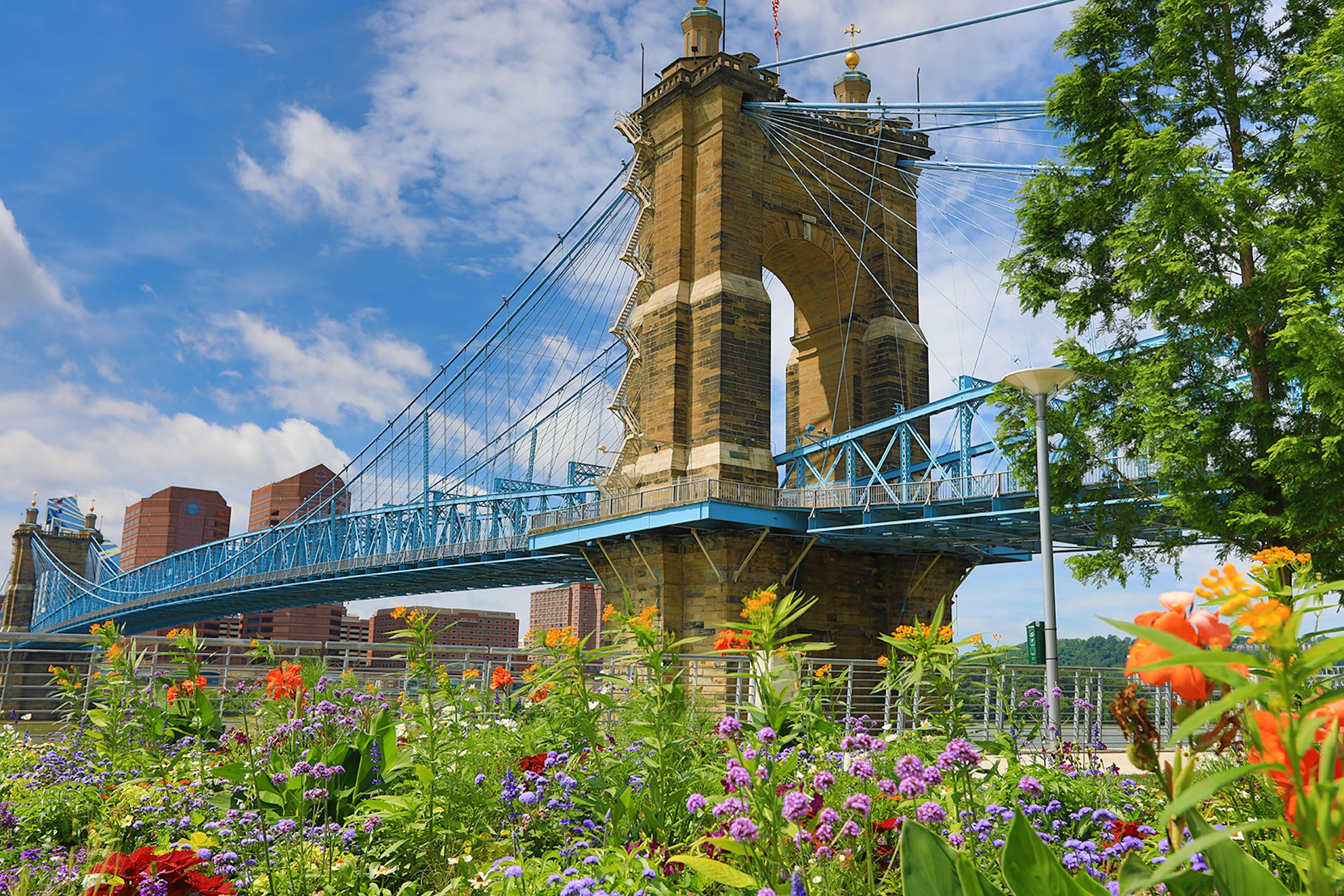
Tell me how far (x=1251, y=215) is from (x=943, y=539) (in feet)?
42.4

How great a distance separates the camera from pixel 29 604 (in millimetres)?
86438

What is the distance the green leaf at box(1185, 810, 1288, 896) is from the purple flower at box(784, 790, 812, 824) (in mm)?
1003

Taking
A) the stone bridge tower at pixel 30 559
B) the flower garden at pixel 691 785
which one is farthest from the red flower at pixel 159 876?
the stone bridge tower at pixel 30 559

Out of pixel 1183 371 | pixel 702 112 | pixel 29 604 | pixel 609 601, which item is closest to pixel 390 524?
pixel 609 601

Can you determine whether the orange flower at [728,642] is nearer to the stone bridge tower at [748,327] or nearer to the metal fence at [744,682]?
the metal fence at [744,682]

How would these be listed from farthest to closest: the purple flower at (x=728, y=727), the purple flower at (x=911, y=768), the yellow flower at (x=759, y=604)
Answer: the yellow flower at (x=759, y=604)
the purple flower at (x=728, y=727)
the purple flower at (x=911, y=768)

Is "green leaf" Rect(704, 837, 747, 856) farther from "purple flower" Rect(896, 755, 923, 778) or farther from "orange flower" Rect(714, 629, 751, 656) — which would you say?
"orange flower" Rect(714, 629, 751, 656)

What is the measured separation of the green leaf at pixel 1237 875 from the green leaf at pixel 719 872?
4.09 feet

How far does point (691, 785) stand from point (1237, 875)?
2540mm

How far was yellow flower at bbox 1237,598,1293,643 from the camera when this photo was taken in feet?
3.87

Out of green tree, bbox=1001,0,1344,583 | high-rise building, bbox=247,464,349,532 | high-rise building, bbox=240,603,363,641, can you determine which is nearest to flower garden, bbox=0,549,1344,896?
green tree, bbox=1001,0,1344,583

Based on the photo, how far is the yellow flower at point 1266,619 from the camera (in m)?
1.18

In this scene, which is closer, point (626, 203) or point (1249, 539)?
point (1249, 539)

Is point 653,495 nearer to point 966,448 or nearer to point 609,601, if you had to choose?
point 609,601
